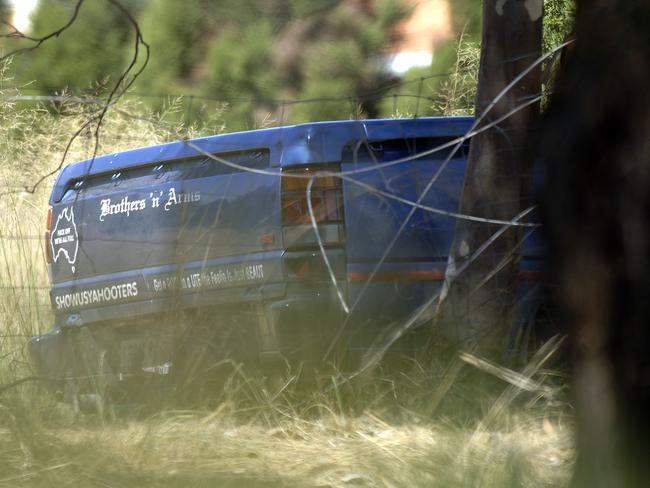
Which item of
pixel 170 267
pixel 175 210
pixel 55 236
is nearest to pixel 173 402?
pixel 170 267

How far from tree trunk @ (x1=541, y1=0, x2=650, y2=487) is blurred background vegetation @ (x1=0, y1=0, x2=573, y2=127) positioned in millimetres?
4797

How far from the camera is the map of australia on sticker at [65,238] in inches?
214

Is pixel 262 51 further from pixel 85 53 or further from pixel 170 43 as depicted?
pixel 85 53

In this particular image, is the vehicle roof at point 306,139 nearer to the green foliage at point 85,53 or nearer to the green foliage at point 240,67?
the green foliage at point 240,67

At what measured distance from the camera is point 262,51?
1328 centimetres

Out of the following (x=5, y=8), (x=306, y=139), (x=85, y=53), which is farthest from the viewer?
(x=85, y=53)

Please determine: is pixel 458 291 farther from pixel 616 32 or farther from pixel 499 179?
pixel 616 32

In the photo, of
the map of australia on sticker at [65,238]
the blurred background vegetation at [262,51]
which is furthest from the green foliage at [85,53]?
the map of australia on sticker at [65,238]

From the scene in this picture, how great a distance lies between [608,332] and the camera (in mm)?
2617

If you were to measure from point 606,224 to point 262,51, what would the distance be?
11.2m

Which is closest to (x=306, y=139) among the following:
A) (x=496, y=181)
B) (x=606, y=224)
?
(x=496, y=181)

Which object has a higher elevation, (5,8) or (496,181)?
(5,8)

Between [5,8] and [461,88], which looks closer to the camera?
[461,88]

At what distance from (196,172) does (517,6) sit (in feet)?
6.48
